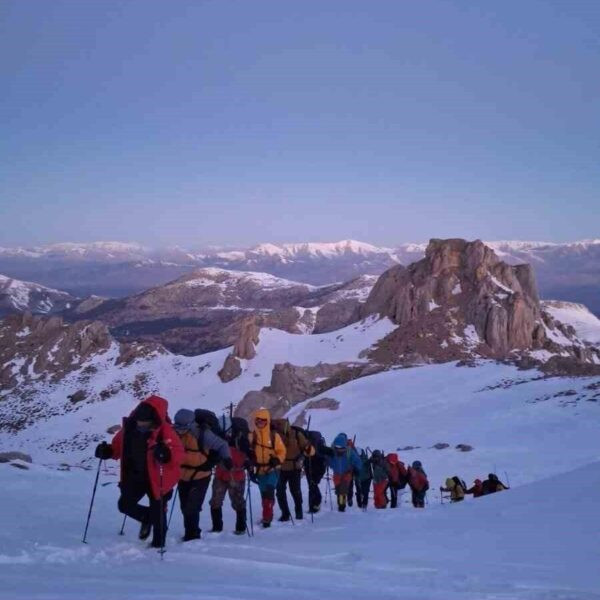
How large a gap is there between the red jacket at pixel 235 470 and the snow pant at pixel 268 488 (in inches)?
25.5

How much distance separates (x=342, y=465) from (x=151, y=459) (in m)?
7.20

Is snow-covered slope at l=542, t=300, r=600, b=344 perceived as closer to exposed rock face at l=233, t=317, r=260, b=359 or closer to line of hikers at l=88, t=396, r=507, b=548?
exposed rock face at l=233, t=317, r=260, b=359

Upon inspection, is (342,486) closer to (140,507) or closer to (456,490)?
(456,490)

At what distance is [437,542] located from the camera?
834 cm

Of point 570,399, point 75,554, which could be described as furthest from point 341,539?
point 570,399

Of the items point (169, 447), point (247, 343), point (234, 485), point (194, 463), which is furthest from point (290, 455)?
point (247, 343)

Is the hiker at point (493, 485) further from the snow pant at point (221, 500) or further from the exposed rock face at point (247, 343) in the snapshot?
the exposed rock face at point (247, 343)

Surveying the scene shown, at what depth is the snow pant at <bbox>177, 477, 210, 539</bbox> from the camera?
8633 mm

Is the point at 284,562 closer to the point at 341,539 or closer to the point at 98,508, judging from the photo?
the point at 341,539

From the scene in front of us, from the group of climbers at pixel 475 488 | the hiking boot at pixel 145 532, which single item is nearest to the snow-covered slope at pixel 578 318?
the group of climbers at pixel 475 488

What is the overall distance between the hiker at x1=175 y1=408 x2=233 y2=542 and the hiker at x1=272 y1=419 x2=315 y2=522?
7.99 ft

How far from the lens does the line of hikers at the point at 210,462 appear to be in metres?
7.67

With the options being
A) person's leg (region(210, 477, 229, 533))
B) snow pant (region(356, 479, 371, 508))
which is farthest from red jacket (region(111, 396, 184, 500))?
snow pant (region(356, 479, 371, 508))

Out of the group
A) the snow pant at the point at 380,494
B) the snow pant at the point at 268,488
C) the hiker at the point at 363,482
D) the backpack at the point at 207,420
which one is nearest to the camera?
the backpack at the point at 207,420
